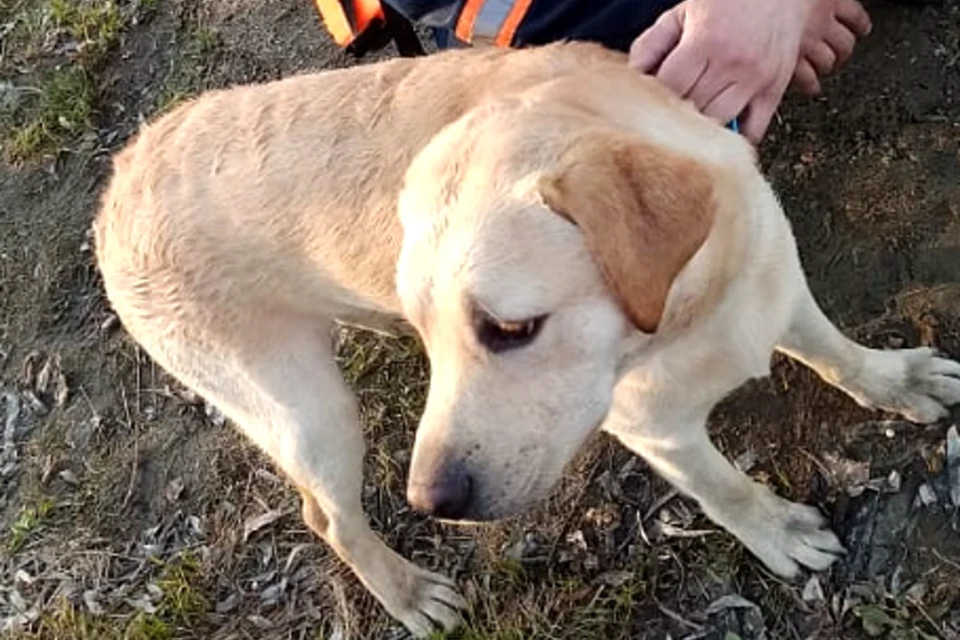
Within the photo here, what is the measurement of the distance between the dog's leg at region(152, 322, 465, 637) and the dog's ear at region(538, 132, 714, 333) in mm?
1121

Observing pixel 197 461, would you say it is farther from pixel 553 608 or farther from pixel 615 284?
pixel 615 284

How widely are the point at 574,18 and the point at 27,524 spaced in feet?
7.46

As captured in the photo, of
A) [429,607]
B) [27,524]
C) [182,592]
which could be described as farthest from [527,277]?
[27,524]

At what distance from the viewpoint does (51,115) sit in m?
5.60

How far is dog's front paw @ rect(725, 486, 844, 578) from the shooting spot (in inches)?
149

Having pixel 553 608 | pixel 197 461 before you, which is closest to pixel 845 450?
pixel 553 608

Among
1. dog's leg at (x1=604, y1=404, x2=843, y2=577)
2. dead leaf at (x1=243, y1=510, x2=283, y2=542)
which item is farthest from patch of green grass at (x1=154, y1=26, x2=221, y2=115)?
dog's leg at (x1=604, y1=404, x2=843, y2=577)

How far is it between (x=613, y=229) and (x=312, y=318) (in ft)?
3.95

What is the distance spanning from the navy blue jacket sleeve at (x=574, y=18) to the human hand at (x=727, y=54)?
454mm

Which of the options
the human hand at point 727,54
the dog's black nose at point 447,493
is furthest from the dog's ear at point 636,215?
the human hand at point 727,54

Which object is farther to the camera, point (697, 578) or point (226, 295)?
point (697, 578)

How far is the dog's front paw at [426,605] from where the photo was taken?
4.19m

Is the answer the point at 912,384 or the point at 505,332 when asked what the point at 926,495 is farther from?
the point at 505,332

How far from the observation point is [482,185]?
2.94m
